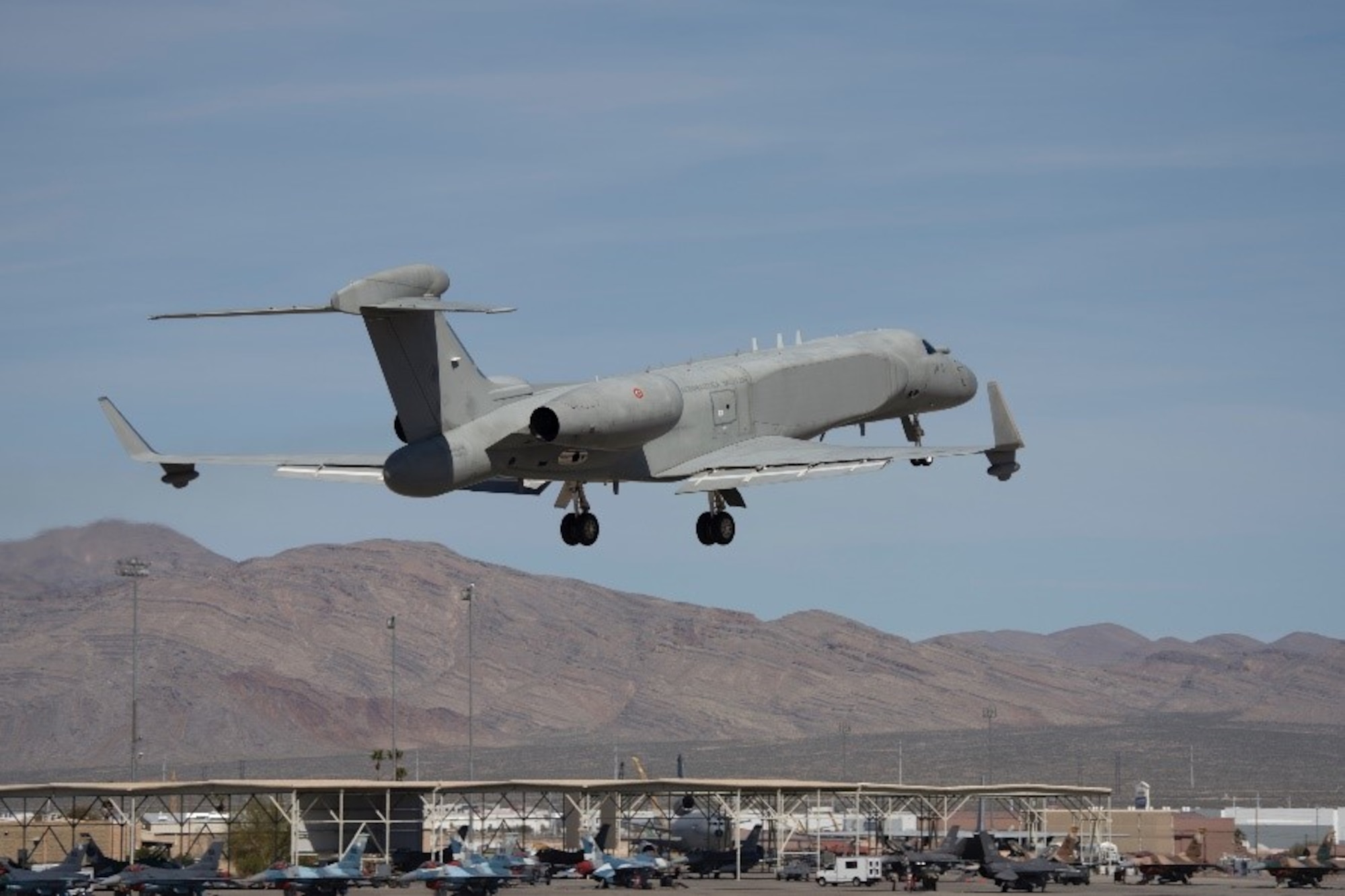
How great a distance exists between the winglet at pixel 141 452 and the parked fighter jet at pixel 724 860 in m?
50.5

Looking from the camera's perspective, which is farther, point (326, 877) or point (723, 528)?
point (326, 877)

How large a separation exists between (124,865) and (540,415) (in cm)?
5089

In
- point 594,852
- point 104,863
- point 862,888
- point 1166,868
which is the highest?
point 594,852

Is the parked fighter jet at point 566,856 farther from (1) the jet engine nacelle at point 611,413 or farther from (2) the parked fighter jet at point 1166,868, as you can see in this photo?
(1) the jet engine nacelle at point 611,413

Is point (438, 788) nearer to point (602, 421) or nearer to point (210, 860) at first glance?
point (210, 860)

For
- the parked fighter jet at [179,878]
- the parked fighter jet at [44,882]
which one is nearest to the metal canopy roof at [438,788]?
the parked fighter jet at [179,878]

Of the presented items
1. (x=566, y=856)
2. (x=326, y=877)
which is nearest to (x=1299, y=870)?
(x=566, y=856)

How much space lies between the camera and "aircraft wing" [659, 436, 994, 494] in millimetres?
59844

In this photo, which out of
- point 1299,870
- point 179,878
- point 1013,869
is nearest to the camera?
point 179,878

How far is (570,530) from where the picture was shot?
6266cm

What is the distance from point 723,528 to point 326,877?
29567 mm

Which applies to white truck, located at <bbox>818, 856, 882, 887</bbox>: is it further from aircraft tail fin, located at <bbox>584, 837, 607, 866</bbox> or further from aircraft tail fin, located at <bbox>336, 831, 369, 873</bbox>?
aircraft tail fin, located at <bbox>336, 831, 369, 873</bbox>

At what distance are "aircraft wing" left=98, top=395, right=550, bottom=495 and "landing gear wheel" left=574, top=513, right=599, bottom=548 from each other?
1.34 meters

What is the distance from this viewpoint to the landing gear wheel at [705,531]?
212 ft
